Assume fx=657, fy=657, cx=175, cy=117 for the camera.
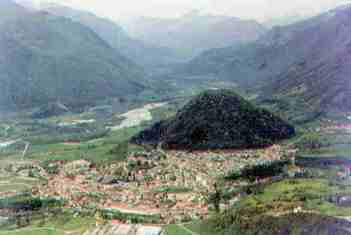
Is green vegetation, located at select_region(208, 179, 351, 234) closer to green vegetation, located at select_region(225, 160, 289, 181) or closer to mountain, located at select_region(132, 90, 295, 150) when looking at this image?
green vegetation, located at select_region(225, 160, 289, 181)

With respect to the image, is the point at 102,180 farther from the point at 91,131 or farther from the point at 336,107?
the point at 336,107

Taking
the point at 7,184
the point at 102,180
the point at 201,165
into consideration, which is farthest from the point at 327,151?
the point at 7,184

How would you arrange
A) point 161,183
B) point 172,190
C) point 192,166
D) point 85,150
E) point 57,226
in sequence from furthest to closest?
1. point 85,150
2. point 192,166
3. point 161,183
4. point 172,190
5. point 57,226

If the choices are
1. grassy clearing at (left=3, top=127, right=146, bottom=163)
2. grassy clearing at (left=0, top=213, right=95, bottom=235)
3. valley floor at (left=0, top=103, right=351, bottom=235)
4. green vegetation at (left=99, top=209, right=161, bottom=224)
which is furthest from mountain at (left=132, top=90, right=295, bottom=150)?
grassy clearing at (left=0, top=213, right=95, bottom=235)

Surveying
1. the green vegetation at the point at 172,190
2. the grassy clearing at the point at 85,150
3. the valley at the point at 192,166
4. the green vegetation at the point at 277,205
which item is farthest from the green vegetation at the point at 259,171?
the grassy clearing at the point at 85,150

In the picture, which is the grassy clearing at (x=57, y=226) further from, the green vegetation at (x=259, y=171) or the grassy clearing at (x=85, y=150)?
the grassy clearing at (x=85, y=150)

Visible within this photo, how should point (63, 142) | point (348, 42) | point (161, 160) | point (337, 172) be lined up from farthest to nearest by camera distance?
point (348, 42) < point (63, 142) < point (161, 160) < point (337, 172)

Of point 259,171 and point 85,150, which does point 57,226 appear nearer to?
point 259,171

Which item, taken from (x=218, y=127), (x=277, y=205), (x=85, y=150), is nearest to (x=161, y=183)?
(x=277, y=205)
